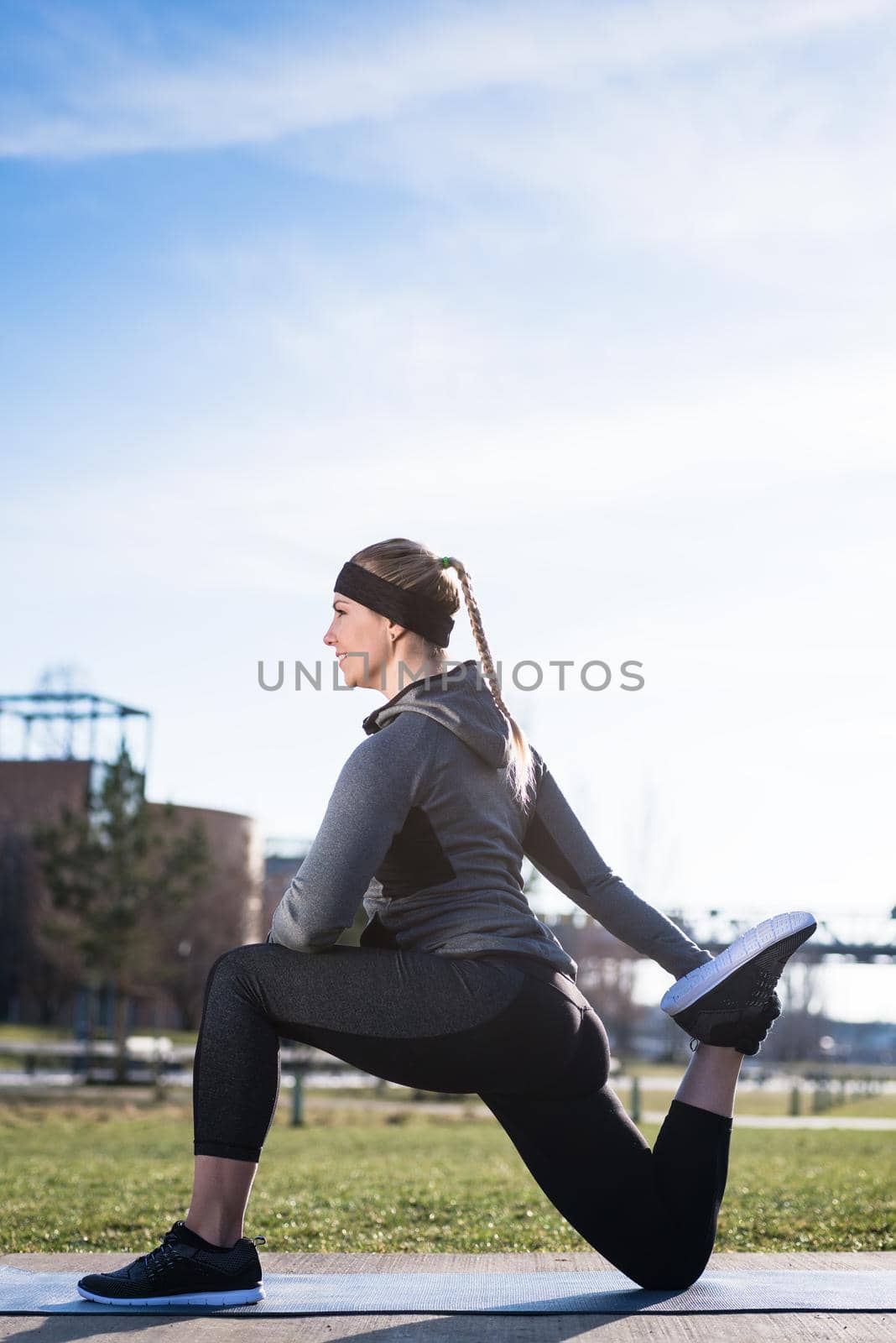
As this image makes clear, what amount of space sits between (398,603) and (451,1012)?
0.87 m

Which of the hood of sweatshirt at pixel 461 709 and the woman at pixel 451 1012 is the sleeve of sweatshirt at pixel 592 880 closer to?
the woman at pixel 451 1012

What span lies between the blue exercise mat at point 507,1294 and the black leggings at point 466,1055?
13 cm

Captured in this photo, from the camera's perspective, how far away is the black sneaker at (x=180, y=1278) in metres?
2.63

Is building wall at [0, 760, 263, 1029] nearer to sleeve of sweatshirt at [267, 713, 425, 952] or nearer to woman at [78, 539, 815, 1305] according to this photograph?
woman at [78, 539, 815, 1305]

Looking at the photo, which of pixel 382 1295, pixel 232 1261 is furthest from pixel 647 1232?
pixel 232 1261

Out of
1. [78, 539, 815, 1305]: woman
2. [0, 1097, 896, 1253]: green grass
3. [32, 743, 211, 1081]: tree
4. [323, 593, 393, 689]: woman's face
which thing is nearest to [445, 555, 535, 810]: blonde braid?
[78, 539, 815, 1305]: woman

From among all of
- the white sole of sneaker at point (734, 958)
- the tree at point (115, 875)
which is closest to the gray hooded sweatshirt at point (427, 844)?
the white sole of sneaker at point (734, 958)

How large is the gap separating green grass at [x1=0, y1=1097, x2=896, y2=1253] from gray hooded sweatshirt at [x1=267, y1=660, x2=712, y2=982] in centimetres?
51

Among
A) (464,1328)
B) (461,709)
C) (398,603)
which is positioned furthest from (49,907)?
(464,1328)

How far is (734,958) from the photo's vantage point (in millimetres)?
2898

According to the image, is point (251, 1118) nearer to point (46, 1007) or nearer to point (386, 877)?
point (386, 877)

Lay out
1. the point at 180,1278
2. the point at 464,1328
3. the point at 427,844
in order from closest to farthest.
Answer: the point at 464,1328
the point at 180,1278
the point at 427,844

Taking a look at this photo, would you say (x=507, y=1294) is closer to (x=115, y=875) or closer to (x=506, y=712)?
(x=506, y=712)

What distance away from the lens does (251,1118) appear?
2.67 metres
